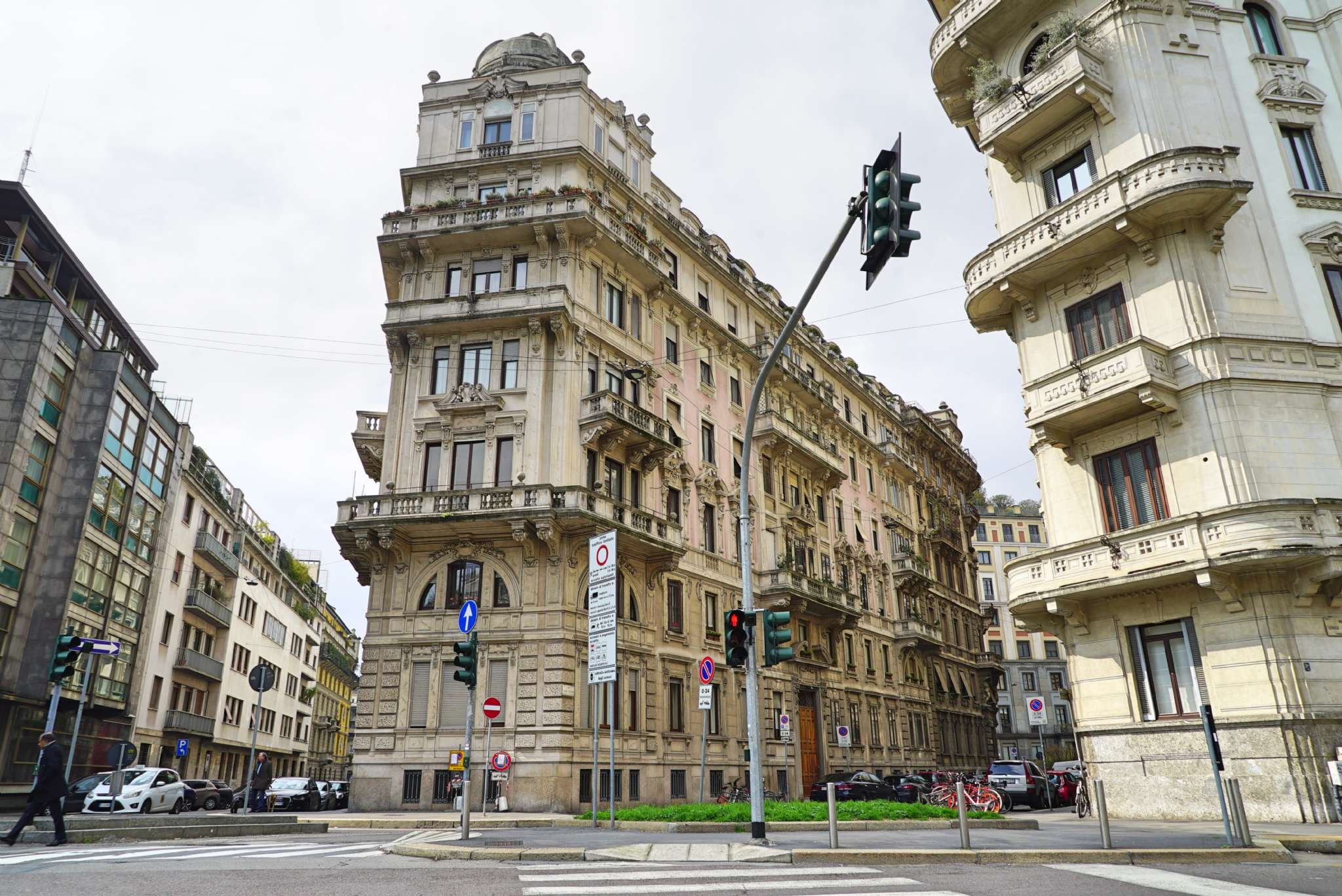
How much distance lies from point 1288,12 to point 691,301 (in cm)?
2253

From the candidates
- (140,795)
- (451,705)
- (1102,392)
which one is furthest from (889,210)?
(140,795)

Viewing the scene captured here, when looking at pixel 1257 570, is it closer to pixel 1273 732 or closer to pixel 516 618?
pixel 1273 732

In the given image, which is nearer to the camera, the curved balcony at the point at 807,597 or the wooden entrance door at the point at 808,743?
the curved balcony at the point at 807,597

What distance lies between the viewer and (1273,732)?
17.1 m

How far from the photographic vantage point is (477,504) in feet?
93.8

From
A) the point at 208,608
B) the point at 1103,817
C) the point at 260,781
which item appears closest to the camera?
the point at 1103,817

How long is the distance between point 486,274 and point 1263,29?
80.9 ft

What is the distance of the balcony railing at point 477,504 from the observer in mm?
28172

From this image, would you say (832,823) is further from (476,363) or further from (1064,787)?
(1064,787)

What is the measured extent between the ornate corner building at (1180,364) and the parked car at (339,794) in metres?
30.6

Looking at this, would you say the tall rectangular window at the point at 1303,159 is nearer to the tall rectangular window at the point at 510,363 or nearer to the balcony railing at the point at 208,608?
the tall rectangular window at the point at 510,363

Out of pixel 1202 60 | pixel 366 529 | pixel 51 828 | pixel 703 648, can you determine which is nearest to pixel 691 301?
pixel 703 648

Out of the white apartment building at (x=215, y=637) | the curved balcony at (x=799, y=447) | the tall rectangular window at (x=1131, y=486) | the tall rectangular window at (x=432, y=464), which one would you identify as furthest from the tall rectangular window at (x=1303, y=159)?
the white apartment building at (x=215, y=637)

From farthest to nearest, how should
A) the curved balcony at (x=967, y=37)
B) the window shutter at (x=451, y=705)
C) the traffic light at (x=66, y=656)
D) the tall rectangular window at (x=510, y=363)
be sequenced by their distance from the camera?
the tall rectangular window at (x=510, y=363)
the window shutter at (x=451, y=705)
the curved balcony at (x=967, y=37)
the traffic light at (x=66, y=656)
